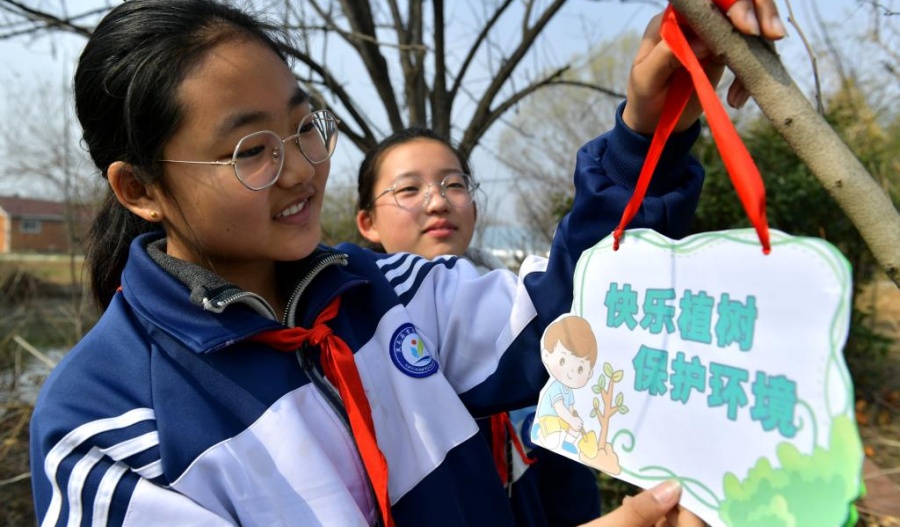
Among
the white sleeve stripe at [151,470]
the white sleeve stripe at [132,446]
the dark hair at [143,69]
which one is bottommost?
the white sleeve stripe at [151,470]

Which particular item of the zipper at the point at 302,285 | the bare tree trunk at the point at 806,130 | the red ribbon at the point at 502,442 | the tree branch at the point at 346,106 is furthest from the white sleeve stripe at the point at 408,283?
the tree branch at the point at 346,106

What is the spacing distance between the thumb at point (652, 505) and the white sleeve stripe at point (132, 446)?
0.69m

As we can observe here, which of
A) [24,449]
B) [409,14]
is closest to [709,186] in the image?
[409,14]

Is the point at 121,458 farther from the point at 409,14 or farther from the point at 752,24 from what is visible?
the point at 409,14

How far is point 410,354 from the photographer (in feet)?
3.84

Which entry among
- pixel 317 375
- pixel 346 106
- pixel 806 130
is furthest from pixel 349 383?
pixel 346 106

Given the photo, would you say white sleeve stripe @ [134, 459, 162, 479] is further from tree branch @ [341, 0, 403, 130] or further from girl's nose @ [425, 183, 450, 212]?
tree branch @ [341, 0, 403, 130]

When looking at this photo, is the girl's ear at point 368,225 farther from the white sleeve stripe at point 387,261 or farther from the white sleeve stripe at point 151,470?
the white sleeve stripe at point 151,470

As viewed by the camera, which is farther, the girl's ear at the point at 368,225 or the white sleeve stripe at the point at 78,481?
the girl's ear at the point at 368,225

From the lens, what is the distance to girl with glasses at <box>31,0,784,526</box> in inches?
37.8

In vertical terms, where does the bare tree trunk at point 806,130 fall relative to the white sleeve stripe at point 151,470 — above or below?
above

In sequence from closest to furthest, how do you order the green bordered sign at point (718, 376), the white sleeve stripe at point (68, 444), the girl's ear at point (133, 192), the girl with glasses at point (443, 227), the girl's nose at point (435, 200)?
the green bordered sign at point (718, 376)
the white sleeve stripe at point (68, 444)
the girl's ear at point (133, 192)
the girl with glasses at point (443, 227)
the girl's nose at point (435, 200)

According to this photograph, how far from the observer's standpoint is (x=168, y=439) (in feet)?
3.15

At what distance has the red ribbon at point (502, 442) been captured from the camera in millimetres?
1486
